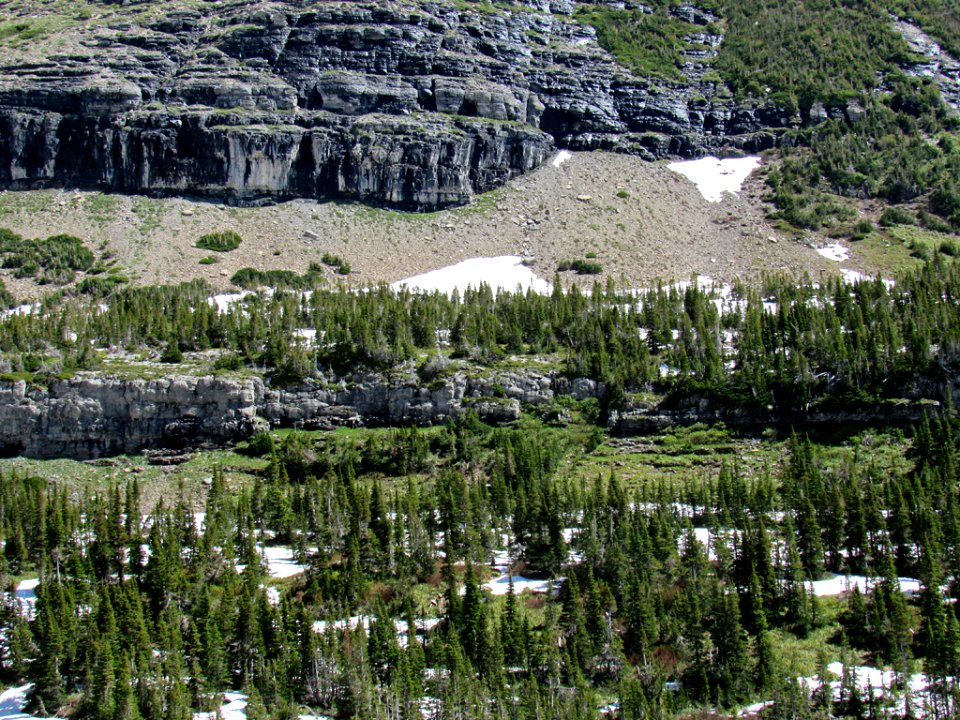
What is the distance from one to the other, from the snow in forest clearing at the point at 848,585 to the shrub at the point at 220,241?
422 ft

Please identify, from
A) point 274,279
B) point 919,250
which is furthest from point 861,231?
point 274,279

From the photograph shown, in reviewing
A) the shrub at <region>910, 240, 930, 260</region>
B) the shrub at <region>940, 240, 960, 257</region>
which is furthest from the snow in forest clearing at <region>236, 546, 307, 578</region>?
the shrub at <region>940, 240, 960, 257</region>

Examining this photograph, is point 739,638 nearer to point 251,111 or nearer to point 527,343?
point 527,343

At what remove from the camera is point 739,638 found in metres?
62.5

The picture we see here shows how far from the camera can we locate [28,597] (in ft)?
246

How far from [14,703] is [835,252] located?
156316mm

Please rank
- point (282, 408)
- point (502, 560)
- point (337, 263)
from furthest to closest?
point (337, 263), point (282, 408), point (502, 560)

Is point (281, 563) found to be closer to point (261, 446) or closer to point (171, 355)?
point (261, 446)

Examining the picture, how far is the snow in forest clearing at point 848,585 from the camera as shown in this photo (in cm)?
6956

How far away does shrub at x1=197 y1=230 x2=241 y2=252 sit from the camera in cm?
17538

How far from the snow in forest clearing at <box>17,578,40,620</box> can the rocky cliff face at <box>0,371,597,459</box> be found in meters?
35.2

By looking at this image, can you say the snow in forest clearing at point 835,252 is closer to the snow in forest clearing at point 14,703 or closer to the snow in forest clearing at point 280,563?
the snow in forest clearing at point 280,563

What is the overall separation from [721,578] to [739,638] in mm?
8747

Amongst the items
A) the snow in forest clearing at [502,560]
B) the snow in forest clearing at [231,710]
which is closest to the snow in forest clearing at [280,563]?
the snow in forest clearing at [231,710]
